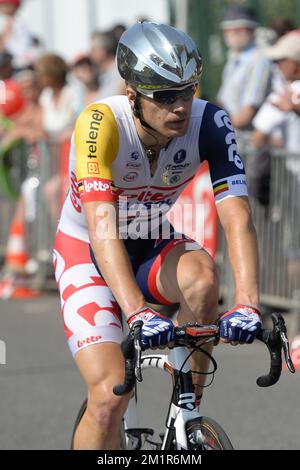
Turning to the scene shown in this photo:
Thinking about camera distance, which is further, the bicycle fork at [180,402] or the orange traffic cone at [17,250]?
the orange traffic cone at [17,250]

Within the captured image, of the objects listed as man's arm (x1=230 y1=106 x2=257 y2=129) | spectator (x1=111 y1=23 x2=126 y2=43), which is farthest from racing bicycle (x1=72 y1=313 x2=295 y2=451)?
spectator (x1=111 y1=23 x2=126 y2=43)

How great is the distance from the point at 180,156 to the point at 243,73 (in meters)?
5.34

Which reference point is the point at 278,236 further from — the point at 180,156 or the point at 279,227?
the point at 180,156

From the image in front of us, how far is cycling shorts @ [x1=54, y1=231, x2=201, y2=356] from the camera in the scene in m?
4.87

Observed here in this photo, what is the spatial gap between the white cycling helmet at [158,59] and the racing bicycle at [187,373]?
3.25ft

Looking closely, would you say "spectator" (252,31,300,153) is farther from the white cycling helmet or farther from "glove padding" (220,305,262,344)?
"glove padding" (220,305,262,344)

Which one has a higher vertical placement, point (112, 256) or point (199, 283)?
point (112, 256)

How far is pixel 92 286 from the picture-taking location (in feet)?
16.5

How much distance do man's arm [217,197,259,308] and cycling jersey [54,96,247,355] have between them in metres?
0.06

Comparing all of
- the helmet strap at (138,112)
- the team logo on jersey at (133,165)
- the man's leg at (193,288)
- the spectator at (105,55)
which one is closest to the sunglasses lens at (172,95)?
the helmet strap at (138,112)

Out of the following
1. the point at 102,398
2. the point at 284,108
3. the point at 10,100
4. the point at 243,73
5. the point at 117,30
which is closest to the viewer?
the point at 102,398

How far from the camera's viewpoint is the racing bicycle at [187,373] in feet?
13.5

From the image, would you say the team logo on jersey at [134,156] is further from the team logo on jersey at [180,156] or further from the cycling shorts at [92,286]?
the cycling shorts at [92,286]

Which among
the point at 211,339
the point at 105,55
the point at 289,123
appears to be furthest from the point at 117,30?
the point at 211,339
